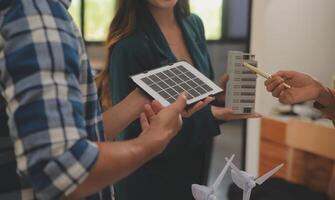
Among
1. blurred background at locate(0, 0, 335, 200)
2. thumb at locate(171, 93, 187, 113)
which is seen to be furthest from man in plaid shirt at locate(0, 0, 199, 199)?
blurred background at locate(0, 0, 335, 200)

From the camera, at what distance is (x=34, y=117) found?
0.48 meters

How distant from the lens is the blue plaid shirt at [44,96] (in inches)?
18.9

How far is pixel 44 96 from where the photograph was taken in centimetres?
48

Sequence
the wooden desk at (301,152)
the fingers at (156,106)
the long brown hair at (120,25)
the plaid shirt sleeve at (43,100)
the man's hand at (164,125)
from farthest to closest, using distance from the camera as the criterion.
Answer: the wooden desk at (301,152) < the long brown hair at (120,25) < the fingers at (156,106) < the man's hand at (164,125) < the plaid shirt sleeve at (43,100)

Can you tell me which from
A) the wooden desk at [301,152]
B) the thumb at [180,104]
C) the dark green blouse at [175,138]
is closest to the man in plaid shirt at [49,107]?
the thumb at [180,104]

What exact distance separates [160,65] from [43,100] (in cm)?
56

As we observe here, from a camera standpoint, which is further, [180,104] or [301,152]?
Result: [301,152]

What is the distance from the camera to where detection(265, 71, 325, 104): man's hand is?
97 cm

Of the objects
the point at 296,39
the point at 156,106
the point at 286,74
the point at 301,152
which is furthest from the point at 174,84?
the point at 301,152

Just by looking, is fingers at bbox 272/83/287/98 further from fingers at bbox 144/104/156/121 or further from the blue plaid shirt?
the blue plaid shirt

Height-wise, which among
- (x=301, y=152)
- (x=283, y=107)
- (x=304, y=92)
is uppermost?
(x=304, y=92)

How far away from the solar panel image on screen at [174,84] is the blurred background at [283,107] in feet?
0.85

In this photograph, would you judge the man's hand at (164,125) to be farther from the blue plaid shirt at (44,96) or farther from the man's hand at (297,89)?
the man's hand at (297,89)

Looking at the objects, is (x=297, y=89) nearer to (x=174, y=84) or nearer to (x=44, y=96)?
(x=174, y=84)
